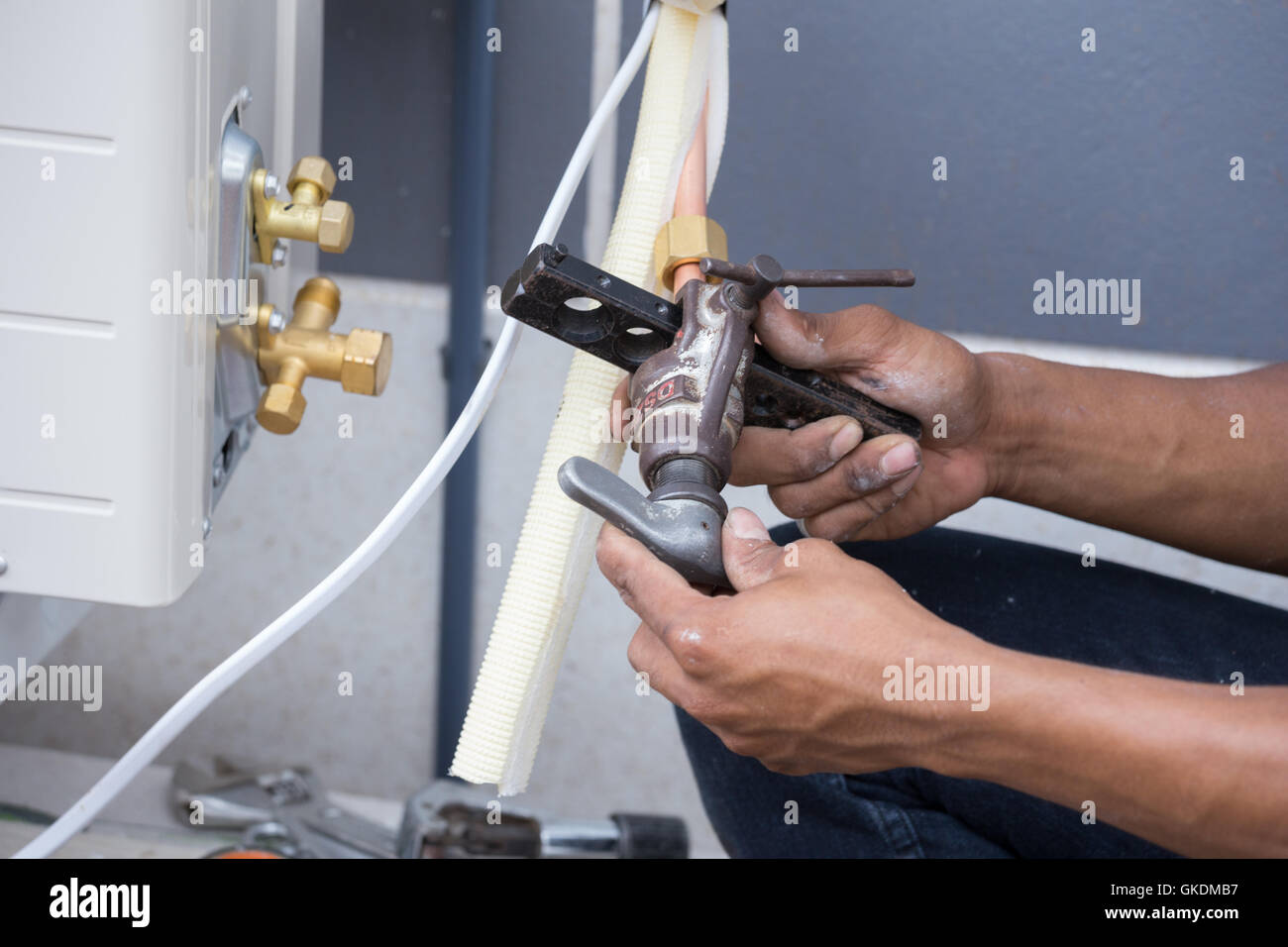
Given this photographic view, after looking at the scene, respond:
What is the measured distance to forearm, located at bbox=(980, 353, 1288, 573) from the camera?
66 cm

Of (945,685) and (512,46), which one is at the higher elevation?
(512,46)

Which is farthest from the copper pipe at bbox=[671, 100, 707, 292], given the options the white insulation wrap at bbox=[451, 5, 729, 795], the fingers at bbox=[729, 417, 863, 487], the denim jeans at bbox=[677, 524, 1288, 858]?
the denim jeans at bbox=[677, 524, 1288, 858]

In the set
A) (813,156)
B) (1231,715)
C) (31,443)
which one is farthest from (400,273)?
(1231,715)

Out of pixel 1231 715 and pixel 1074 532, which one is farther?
pixel 1074 532

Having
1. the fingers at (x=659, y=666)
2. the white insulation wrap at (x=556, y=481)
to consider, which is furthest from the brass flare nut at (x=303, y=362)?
the fingers at (x=659, y=666)

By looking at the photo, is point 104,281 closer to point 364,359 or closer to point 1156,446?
point 364,359

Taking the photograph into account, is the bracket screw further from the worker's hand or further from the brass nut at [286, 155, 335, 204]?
the worker's hand

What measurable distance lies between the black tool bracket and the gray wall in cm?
36

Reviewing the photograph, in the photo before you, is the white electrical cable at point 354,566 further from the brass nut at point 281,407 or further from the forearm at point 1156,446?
the forearm at point 1156,446

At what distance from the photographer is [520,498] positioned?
0.98 meters
